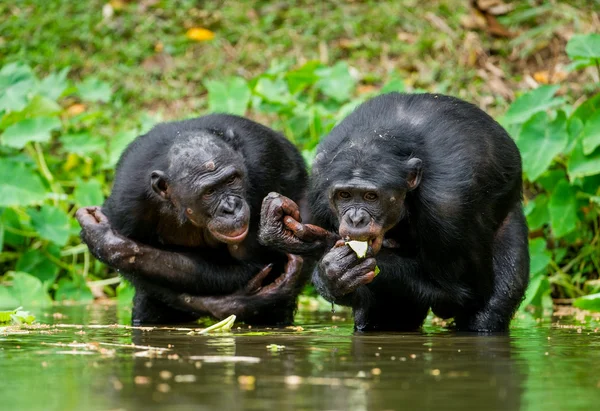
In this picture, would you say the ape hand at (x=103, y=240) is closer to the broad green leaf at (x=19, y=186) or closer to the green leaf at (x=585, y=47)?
the broad green leaf at (x=19, y=186)

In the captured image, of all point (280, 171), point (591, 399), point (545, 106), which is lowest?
point (591, 399)

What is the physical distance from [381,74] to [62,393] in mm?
12646

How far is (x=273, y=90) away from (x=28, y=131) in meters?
3.36

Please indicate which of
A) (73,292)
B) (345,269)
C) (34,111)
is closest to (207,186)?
(345,269)

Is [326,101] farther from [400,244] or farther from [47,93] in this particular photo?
[400,244]

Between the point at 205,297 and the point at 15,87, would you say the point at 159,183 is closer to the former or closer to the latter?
the point at 205,297

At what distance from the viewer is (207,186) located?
8.77 m

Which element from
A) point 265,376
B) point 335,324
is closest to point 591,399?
point 265,376

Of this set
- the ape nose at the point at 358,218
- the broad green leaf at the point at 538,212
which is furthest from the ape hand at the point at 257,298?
the broad green leaf at the point at 538,212

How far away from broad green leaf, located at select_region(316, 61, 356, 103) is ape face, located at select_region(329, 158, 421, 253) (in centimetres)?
735

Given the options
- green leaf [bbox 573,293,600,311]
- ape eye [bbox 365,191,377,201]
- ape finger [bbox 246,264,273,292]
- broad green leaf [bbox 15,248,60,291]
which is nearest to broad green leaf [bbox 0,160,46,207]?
broad green leaf [bbox 15,248,60,291]

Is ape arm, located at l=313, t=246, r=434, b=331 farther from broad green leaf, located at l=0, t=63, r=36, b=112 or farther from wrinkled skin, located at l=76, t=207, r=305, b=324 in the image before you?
broad green leaf, located at l=0, t=63, r=36, b=112

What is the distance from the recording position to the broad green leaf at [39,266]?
530 inches

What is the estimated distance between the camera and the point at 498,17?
1667cm
